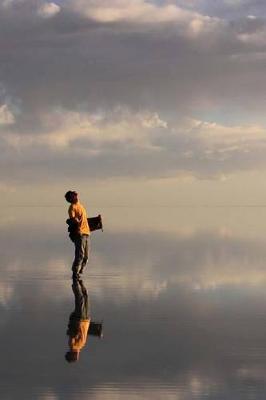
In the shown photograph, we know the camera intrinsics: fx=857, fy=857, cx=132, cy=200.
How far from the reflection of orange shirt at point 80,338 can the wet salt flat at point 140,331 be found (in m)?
0.12

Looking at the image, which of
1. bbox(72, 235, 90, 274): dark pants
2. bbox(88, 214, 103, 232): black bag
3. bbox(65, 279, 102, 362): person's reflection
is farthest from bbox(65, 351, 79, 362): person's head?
bbox(88, 214, 103, 232): black bag

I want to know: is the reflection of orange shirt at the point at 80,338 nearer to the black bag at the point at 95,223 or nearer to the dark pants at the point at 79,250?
the dark pants at the point at 79,250

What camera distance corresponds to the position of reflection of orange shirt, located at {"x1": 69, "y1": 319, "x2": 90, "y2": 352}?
9884mm

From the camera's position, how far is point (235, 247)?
95.4 feet

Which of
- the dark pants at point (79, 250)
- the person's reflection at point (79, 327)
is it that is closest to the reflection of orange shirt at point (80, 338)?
the person's reflection at point (79, 327)

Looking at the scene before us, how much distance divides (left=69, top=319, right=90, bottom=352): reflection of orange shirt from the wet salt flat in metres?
0.12

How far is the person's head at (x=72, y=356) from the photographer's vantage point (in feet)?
29.7

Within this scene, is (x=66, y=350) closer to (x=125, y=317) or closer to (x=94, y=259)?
(x=125, y=317)

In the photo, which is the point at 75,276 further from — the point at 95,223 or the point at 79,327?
the point at 79,327

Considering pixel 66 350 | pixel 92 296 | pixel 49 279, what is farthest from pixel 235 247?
pixel 66 350

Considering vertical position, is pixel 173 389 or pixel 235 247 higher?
pixel 235 247

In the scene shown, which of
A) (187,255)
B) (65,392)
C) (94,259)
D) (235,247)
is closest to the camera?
(65,392)

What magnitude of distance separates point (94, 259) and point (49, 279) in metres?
5.91

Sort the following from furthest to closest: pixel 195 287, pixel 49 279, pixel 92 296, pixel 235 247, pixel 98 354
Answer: pixel 235 247, pixel 49 279, pixel 195 287, pixel 92 296, pixel 98 354
